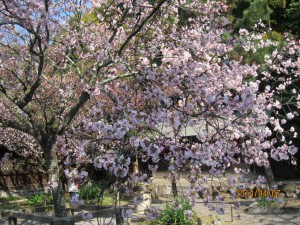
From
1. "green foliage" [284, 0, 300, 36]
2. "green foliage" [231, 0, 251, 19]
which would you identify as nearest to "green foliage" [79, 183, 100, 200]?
"green foliage" [231, 0, 251, 19]

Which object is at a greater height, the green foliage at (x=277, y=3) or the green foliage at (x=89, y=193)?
the green foliage at (x=277, y=3)

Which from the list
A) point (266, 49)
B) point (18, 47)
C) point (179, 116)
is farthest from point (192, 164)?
point (266, 49)

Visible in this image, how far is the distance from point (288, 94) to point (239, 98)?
37.7 feet

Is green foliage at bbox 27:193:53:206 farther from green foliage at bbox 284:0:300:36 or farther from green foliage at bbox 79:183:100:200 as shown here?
green foliage at bbox 284:0:300:36

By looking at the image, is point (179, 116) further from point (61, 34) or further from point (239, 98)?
point (61, 34)

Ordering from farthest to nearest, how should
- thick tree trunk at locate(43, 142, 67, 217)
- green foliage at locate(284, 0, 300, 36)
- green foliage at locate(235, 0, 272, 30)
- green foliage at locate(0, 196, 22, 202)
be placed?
green foliage at locate(284, 0, 300, 36)
green foliage at locate(0, 196, 22, 202)
green foliage at locate(235, 0, 272, 30)
thick tree trunk at locate(43, 142, 67, 217)

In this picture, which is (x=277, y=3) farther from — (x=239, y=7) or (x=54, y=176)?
(x=54, y=176)

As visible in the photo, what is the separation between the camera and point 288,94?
14.9m

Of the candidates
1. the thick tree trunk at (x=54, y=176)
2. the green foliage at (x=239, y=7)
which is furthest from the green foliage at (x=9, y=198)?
the green foliage at (x=239, y=7)

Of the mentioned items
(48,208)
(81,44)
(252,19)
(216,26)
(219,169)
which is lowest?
(48,208)

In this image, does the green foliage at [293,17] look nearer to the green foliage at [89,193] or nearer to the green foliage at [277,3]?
the green foliage at [277,3]
